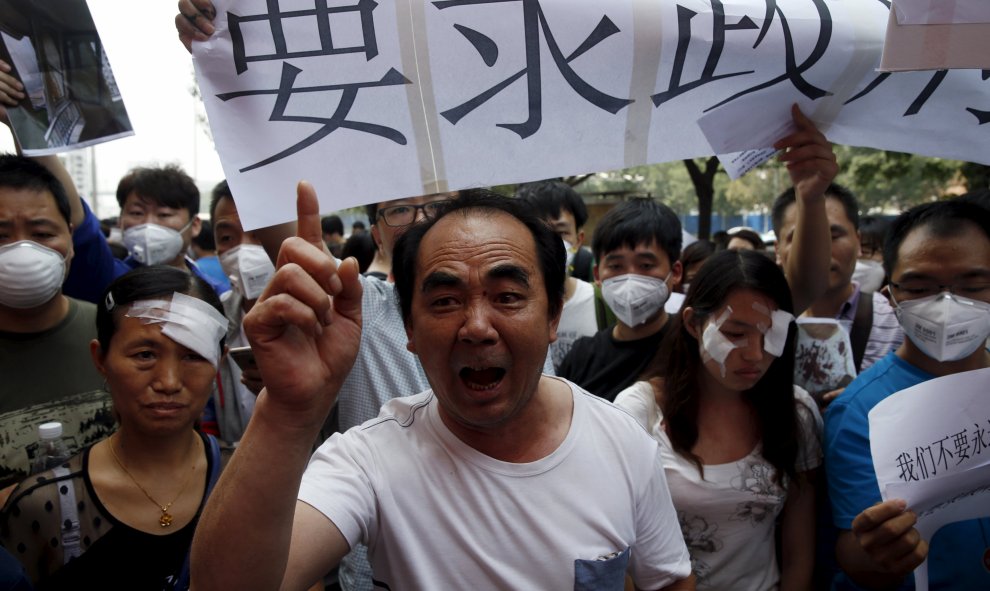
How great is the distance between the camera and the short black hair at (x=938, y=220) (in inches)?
98.3

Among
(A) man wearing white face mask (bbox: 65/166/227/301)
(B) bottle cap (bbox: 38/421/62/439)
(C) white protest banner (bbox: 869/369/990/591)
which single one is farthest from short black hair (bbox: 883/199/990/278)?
(A) man wearing white face mask (bbox: 65/166/227/301)

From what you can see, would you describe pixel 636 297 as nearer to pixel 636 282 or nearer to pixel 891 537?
pixel 636 282

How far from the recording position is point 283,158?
81.2 inches

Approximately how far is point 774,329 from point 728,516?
0.73 metres

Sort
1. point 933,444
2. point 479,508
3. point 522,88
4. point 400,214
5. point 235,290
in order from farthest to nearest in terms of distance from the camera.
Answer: point 235,290 < point 400,214 < point 522,88 < point 933,444 < point 479,508

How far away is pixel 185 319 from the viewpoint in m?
2.38

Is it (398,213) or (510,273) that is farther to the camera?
(398,213)

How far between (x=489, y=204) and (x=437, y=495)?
83 cm

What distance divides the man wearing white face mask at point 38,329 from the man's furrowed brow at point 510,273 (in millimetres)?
1899

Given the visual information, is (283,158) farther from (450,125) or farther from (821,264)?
(821,264)

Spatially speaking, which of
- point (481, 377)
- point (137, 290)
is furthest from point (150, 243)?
point (481, 377)

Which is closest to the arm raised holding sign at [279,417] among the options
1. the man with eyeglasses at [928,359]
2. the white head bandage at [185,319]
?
the white head bandage at [185,319]

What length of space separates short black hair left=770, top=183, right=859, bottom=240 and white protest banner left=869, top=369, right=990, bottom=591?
1698 millimetres

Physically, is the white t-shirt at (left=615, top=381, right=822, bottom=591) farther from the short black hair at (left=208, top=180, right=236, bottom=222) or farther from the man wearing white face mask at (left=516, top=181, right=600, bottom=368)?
the short black hair at (left=208, top=180, right=236, bottom=222)
